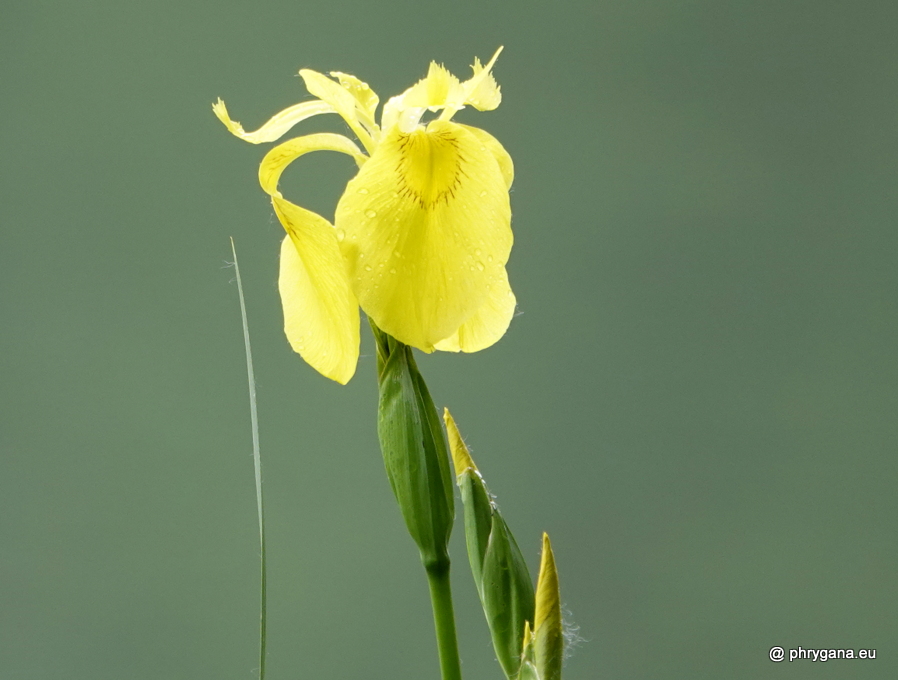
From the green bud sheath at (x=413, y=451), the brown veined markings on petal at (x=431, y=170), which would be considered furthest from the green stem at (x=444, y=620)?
Result: the brown veined markings on petal at (x=431, y=170)

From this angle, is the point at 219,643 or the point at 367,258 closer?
the point at 367,258

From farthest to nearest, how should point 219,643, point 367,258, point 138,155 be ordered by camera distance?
point 138,155 < point 219,643 < point 367,258

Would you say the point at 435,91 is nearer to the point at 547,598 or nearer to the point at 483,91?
the point at 483,91

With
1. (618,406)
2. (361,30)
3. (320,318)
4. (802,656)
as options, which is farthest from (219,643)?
(320,318)

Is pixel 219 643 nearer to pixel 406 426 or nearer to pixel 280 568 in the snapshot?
pixel 280 568

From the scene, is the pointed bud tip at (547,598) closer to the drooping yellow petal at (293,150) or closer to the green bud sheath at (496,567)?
the green bud sheath at (496,567)

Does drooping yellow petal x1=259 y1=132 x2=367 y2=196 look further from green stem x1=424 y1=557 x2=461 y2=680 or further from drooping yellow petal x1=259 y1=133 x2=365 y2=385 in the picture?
green stem x1=424 y1=557 x2=461 y2=680
